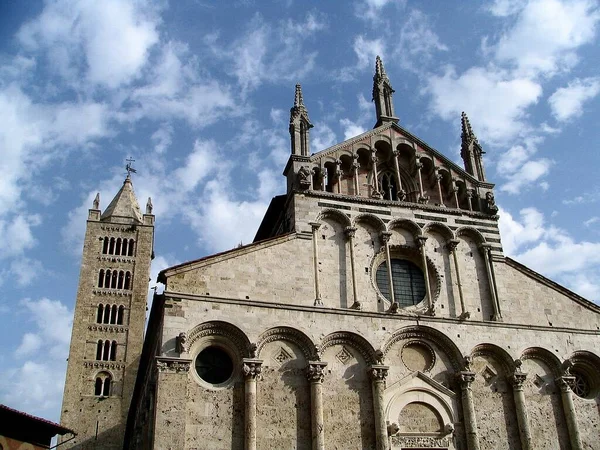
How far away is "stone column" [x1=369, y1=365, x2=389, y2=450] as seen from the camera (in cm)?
1591

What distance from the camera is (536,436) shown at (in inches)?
683

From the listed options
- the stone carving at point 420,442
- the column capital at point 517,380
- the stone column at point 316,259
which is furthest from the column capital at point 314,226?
the column capital at point 517,380

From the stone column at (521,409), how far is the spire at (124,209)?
41.0m

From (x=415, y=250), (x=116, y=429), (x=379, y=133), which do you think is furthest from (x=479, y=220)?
(x=116, y=429)

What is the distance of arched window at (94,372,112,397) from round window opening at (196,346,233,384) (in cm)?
3111

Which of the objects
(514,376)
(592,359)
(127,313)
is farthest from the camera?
(127,313)

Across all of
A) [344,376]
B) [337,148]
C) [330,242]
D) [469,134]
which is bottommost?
[344,376]

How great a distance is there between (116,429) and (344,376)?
30.6 m

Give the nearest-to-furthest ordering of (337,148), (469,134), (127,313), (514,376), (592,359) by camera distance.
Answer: (514,376)
(592,359)
(337,148)
(469,134)
(127,313)

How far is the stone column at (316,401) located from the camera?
15.4 meters

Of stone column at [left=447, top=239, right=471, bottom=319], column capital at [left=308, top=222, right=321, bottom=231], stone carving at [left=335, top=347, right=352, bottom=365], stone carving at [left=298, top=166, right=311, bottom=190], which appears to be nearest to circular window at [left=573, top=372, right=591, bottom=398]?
stone column at [left=447, top=239, right=471, bottom=319]

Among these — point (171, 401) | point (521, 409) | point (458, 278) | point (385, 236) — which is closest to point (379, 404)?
point (521, 409)

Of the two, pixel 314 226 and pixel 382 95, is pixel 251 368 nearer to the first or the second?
pixel 314 226

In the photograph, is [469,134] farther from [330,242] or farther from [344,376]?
[344,376]
